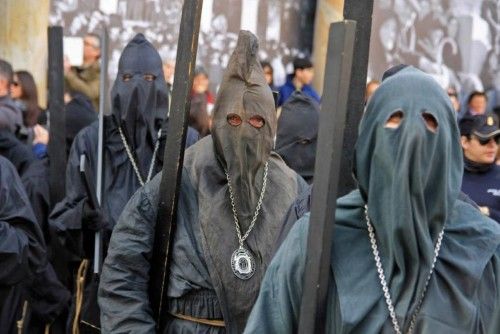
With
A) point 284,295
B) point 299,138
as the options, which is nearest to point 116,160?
point 299,138

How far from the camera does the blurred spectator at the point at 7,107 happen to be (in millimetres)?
9508

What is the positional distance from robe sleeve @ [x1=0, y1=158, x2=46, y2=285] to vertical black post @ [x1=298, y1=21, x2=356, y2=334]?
126 inches

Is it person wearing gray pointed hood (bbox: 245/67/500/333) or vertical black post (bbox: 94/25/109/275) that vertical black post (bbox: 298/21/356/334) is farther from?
vertical black post (bbox: 94/25/109/275)

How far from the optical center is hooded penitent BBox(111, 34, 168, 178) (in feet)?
27.3

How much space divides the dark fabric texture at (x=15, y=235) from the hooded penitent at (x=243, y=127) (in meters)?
1.24

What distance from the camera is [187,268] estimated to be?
6.30 metres

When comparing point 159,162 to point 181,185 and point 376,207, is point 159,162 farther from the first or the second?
point 376,207

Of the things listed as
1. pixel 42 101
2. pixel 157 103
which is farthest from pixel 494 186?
pixel 42 101

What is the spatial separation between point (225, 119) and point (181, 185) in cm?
34

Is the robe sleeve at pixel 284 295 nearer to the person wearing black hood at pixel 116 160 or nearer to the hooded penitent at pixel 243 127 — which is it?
the hooded penitent at pixel 243 127

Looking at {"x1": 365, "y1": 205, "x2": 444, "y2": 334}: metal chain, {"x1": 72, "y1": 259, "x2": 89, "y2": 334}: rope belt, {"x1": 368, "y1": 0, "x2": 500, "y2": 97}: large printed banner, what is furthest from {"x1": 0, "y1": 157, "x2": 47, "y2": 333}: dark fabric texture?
{"x1": 368, "y1": 0, "x2": 500, "y2": 97}: large printed banner

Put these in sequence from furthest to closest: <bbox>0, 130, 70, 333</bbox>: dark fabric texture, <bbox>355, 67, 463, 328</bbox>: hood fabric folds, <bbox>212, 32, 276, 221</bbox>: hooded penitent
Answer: <bbox>0, 130, 70, 333</bbox>: dark fabric texture
<bbox>212, 32, 276, 221</bbox>: hooded penitent
<bbox>355, 67, 463, 328</bbox>: hood fabric folds

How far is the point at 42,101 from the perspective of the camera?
15602 millimetres

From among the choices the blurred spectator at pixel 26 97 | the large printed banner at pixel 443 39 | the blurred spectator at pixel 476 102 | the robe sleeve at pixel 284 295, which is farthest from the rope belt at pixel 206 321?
the large printed banner at pixel 443 39
